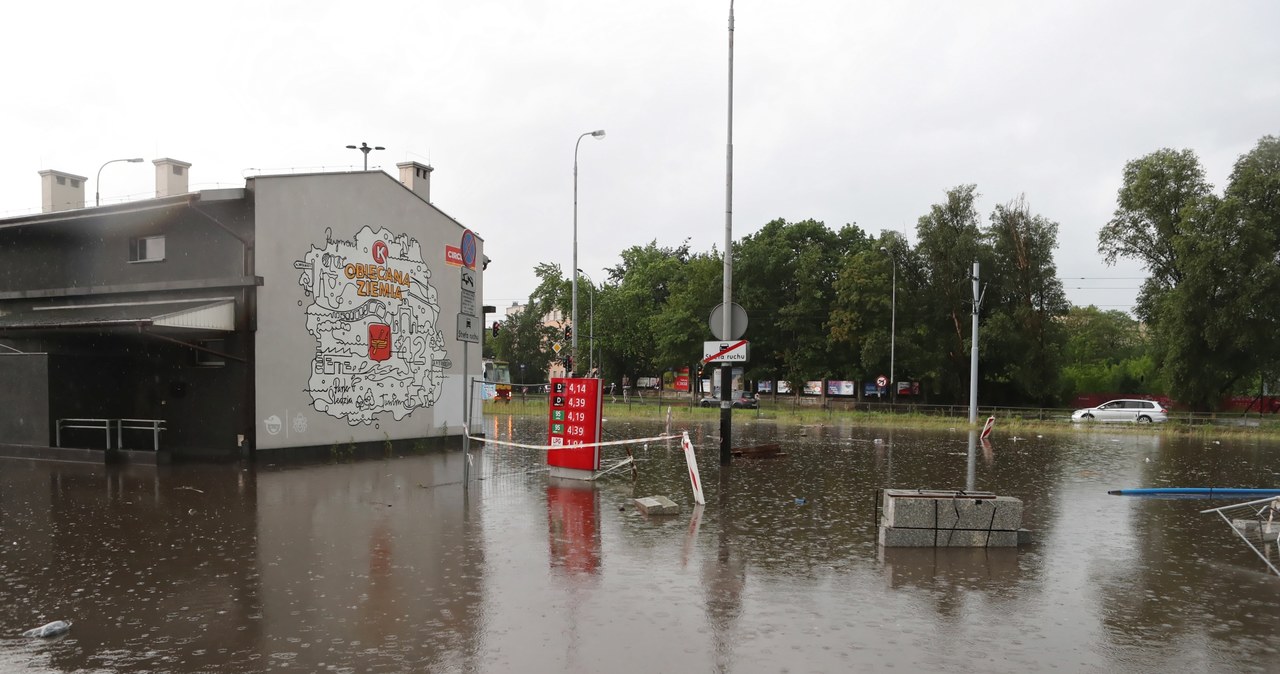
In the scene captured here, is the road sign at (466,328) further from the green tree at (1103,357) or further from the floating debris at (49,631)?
the green tree at (1103,357)

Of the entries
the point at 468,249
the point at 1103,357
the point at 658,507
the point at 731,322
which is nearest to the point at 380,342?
the point at 468,249

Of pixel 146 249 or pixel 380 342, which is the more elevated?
pixel 146 249

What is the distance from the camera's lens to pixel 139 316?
59.6 feet

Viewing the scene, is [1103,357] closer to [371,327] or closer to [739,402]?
[739,402]

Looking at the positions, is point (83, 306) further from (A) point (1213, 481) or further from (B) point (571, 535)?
(A) point (1213, 481)

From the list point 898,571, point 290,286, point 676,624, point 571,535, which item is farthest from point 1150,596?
point 290,286

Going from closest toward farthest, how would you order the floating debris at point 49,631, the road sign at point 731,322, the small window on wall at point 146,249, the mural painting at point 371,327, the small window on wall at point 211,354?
the floating debris at point 49,631 → the road sign at point 731,322 → the small window on wall at point 211,354 → the mural painting at point 371,327 → the small window on wall at point 146,249

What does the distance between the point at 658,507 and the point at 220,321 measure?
38.5 ft

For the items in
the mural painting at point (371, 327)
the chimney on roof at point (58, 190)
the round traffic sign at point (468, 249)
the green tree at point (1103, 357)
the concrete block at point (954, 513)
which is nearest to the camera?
the concrete block at point (954, 513)

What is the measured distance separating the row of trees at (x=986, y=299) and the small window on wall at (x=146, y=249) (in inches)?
1174

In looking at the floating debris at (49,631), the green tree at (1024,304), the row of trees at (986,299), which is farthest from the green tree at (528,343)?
the floating debris at (49,631)

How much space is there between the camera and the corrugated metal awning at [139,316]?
16.8 m

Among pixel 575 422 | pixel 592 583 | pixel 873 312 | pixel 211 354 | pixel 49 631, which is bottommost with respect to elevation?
pixel 592 583

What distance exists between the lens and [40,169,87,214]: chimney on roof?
24938 millimetres
